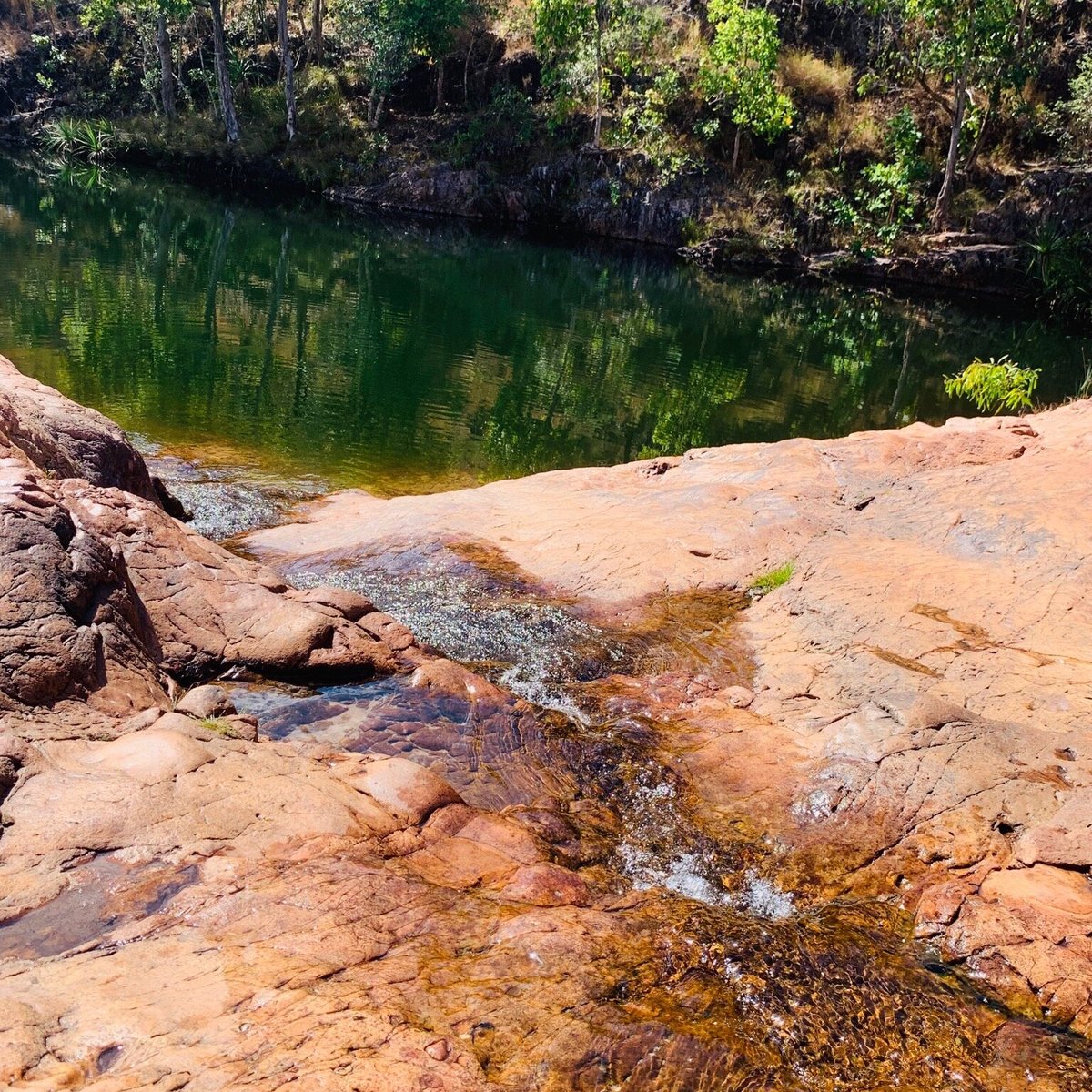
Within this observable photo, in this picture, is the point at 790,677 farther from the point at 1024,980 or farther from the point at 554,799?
the point at 1024,980

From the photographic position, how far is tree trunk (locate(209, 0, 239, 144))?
42.3 meters

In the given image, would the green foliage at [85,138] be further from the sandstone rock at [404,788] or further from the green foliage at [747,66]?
the sandstone rock at [404,788]

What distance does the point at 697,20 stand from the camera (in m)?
44.2

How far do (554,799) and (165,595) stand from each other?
352 centimetres

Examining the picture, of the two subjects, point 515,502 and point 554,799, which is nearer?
point 554,799

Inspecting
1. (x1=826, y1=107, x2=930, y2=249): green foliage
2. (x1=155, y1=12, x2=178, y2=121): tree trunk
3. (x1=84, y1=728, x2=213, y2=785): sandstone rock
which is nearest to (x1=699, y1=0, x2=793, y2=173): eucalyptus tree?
(x1=826, y1=107, x2=930, y2=249): green foliage

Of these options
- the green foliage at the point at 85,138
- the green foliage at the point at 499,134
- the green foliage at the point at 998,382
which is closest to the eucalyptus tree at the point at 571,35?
the green foliage at the point at 499,134

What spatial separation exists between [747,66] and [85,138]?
3284 centimetres

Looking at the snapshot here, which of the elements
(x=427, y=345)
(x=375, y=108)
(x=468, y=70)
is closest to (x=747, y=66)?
(x=468, y=70)

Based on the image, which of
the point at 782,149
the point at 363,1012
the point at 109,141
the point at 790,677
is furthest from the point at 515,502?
the point at 109,141

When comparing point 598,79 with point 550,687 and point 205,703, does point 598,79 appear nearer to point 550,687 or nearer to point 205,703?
point 550,687

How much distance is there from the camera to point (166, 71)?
45812 mm

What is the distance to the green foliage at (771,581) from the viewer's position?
10008mm

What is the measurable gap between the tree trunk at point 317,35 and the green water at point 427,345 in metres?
15.4
